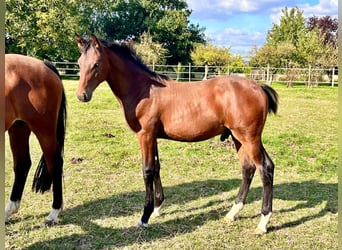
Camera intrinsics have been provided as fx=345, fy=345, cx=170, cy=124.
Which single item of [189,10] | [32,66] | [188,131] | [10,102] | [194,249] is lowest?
[194,249]

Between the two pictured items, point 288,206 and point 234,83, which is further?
point 288,206

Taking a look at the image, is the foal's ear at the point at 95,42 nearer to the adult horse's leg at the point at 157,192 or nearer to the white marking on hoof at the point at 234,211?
the adult horse's leg at the point at 157,192

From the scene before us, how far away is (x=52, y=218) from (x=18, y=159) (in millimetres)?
621

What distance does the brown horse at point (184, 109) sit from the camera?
2.88m

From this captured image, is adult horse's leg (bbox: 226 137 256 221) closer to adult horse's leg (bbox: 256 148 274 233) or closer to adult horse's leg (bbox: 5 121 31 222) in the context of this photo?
adult horse's leg (bbox: 256 148 274 233)

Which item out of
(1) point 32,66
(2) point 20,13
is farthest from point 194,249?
(2) point 20,13

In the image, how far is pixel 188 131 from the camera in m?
2.98

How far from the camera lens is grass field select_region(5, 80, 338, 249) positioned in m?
2.75

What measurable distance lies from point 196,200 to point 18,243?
1761mm

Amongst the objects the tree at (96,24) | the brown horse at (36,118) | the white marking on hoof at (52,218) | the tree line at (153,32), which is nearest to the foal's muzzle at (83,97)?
the brown horse at (36,118)

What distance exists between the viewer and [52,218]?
2.99m

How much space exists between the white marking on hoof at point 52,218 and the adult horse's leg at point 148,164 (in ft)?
2.40

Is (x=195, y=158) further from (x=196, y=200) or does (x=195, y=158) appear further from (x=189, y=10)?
(x=189, y=10)

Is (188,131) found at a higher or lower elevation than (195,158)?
higher
